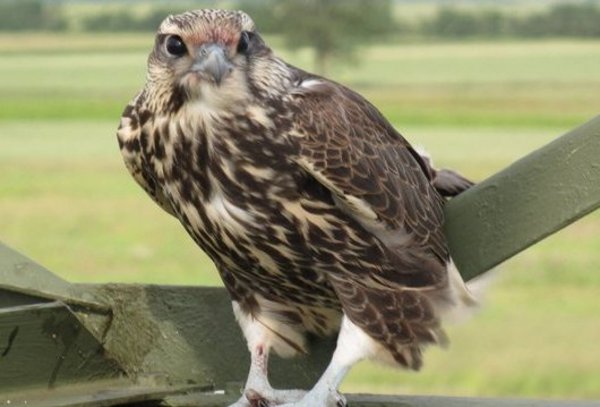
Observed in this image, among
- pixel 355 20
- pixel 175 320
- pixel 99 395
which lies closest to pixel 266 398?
pixel 175 320

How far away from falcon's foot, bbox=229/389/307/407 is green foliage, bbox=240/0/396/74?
7803 centimetres

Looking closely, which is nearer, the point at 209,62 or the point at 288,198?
the point at 209,62

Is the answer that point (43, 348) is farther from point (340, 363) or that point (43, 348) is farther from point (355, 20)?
point (355, 20)

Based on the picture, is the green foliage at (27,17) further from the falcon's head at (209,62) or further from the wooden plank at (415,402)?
the wooden plank at (415,402)

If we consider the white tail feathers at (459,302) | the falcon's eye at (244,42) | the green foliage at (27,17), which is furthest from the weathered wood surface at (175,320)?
the green foliage at (27,17)

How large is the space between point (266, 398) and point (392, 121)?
4441 cm

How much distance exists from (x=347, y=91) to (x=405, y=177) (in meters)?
→ 0.25

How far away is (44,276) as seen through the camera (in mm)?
3359

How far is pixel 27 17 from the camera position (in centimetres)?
9231

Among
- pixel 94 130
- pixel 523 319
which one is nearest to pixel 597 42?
pixel 94 130

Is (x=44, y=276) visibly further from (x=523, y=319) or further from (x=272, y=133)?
(x=523, y=319)

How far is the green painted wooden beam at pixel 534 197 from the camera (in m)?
→ 2.98

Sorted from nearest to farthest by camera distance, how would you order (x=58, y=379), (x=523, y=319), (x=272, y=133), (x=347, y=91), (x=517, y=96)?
(x=58, y=379)
(x=272, y=133)
(x=347, y=91)
(x=523, y=319)
(x=517, y=96)

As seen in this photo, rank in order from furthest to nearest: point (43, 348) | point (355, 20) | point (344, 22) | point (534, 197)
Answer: point (355, 20)
point (344, 22)
point (43, 348)
point (534, 197)
